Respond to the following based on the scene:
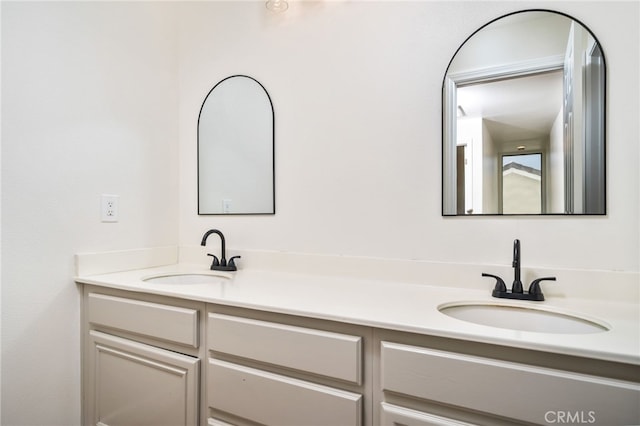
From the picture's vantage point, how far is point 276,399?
1057 mm

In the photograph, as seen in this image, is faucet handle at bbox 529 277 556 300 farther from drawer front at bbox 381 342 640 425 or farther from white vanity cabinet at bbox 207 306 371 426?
white vanity cabinet at bbox 207 306 371 426

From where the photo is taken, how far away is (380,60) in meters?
1.51

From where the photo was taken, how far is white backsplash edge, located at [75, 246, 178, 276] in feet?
5.07

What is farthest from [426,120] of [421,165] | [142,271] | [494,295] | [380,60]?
[142,271]

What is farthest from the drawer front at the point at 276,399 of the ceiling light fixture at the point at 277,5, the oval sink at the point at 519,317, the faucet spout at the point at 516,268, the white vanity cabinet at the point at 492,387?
the ceiling light fixture at the point at 277,5

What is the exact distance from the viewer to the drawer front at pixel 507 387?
0.73 metres

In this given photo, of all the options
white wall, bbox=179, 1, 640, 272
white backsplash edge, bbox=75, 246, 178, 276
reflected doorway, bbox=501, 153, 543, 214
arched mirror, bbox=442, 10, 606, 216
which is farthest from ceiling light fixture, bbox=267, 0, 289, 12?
white backsplash edge, bbox=75, 246, 178, 276

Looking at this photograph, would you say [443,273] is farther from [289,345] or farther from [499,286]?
[289,345]

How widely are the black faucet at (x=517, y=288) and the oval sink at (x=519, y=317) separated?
0.17ft

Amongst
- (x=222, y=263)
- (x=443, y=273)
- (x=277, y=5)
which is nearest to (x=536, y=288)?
(x=443, y=273)

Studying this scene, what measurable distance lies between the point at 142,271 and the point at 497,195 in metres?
1.64

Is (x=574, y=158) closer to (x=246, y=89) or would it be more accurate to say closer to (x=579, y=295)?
(x=579, y=295)

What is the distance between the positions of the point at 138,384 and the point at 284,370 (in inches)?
27.5

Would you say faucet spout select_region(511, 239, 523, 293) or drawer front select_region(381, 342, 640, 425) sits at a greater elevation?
faucet spout select_region(511, 239, 523, 293)
